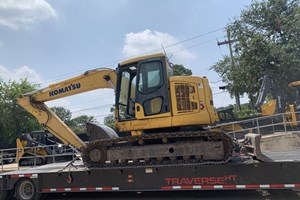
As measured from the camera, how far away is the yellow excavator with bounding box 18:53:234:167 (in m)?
7.81

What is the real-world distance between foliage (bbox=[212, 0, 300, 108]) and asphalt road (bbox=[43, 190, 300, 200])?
765 inches

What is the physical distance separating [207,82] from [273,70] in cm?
2118

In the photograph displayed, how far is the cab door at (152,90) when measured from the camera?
28.1 ft

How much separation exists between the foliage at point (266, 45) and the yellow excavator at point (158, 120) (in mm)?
19683

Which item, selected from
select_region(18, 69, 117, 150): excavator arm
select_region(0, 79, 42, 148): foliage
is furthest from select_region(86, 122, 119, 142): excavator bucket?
select_region(0, 79, 42, 148): foliage

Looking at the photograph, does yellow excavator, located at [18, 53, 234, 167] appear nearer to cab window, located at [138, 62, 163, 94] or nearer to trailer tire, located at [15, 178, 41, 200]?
cab window, located at [138, 62, 163, 94]

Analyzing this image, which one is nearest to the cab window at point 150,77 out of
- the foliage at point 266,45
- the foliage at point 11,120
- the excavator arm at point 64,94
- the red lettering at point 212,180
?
the excavator arm at point 64,94

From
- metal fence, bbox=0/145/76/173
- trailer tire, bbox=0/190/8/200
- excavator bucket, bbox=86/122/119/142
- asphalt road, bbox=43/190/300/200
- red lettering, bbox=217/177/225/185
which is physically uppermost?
excavator bucket, bbox=86/122/119/142

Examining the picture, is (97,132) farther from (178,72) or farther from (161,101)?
(178,72)

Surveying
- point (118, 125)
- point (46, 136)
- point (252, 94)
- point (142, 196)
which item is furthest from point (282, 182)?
point (252, 94)

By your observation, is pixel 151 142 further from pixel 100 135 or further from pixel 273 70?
pixel 273 70

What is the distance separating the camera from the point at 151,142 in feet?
27.6

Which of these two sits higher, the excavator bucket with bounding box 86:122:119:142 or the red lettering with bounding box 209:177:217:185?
the excavator bucket with bounding box 86:122:119:142

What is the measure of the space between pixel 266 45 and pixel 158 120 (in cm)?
2276
